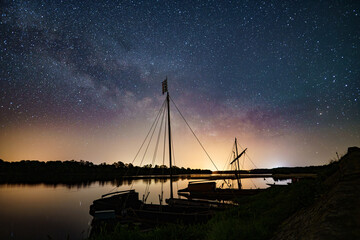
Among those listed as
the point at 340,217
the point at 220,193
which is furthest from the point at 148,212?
the point at 220,193

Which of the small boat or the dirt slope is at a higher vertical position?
the dirt slope

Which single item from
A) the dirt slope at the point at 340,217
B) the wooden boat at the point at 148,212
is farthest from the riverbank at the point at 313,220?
the wooden boat at the point at 148,212

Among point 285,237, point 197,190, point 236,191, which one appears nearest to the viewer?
point 285,237

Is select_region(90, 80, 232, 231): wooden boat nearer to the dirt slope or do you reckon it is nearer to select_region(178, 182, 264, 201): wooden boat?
the dirt slope

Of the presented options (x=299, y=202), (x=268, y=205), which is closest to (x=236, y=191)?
(x=268, y=205)

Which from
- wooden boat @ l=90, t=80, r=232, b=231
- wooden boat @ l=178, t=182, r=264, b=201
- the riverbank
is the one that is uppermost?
the riverbank

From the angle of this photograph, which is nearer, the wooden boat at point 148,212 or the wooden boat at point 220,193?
the wooden boat at point 148,212

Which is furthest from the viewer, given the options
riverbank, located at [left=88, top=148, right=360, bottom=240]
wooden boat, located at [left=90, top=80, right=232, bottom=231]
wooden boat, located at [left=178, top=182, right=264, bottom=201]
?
wooden boat, located at [left=178, top=182, right=264, bottom=201]

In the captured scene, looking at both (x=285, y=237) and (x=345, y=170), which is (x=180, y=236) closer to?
(x=285, y=237)

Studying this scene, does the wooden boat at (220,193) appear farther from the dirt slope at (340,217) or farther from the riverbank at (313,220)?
the dirt slope at (340,217)

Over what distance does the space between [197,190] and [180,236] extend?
111ft

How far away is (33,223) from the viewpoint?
27969mm

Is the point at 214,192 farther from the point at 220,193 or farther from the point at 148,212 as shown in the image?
the point at 148,212

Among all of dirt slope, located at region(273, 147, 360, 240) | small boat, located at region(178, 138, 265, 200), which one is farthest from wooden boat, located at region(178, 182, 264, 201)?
dirt slope, located at region(273, 147, 360, 240)
